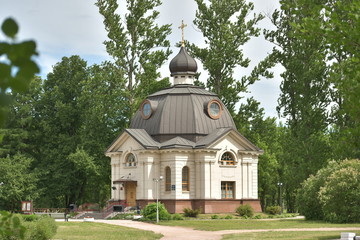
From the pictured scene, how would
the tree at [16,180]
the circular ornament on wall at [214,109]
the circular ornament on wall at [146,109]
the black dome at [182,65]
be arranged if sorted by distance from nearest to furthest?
the circular ornament on wall at [214,109] → the circular ornament on wall at [146,109] → the tree at [16,180] → the black dome at [182,65]

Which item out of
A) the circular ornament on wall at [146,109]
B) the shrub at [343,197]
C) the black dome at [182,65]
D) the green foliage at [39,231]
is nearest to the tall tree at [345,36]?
the green foliage at [39,231]

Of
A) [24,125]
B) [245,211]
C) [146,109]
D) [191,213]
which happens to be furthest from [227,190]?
[24,125]

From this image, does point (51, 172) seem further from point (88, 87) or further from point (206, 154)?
point (206, 154)

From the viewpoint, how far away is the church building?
43.3 metres

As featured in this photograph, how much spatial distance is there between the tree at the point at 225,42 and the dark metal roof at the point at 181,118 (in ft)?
11.3

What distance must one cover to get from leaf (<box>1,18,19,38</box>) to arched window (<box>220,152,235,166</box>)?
4250 centimetres

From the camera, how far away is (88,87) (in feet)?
167

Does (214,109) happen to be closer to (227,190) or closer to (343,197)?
(227,190)

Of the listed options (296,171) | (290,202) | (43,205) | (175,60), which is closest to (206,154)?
(296,171)

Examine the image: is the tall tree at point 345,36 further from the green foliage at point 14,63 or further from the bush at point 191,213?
the bush at point 191,213

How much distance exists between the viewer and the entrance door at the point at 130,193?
4491 centimetres

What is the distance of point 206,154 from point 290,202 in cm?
3089

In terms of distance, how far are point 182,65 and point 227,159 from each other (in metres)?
9.44

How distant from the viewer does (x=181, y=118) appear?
149ft
